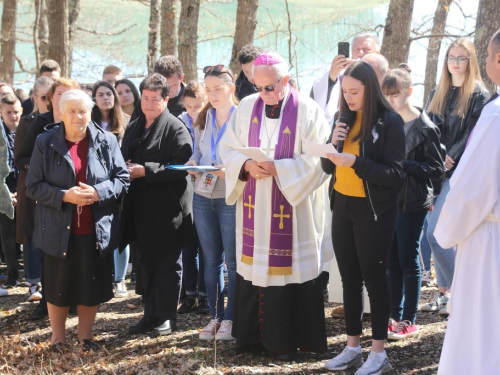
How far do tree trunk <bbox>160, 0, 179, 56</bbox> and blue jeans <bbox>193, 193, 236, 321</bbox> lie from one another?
25.2ft

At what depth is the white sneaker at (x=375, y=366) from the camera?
4660 millimetres

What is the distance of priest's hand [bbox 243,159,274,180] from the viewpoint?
4.96m

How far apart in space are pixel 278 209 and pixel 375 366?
1.37 meters

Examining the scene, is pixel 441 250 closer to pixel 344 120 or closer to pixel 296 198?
pixel 296 198

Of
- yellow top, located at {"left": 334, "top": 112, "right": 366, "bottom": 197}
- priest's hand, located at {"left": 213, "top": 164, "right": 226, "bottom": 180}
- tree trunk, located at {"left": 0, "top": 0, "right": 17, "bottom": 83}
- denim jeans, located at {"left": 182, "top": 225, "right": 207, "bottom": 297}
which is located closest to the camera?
yellow top, located at {"left": 334, "top": 112, "right": 366, "bottom": 197}

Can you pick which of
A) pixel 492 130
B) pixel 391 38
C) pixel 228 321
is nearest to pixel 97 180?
pixel 228 321

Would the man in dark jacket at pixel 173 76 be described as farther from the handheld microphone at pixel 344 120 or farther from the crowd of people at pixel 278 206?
the handheld microphone at pixel 344 120

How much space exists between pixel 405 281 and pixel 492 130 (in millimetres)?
2413

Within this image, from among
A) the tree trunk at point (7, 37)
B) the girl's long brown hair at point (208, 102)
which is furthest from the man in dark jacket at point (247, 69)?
the tree trunk at point (7, 37)

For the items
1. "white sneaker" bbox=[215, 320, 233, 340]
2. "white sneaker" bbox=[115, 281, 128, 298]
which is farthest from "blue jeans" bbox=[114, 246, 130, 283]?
"white sneaker" bbox=[215, 320, 233, 340]

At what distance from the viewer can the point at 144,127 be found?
5988 millimetres

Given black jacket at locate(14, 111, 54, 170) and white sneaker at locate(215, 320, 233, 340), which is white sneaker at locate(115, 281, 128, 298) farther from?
white sneaker at locate(215, 320, 233, 340)

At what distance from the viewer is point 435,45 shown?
17.6 metres

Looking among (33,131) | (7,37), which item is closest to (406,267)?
(33,131)
